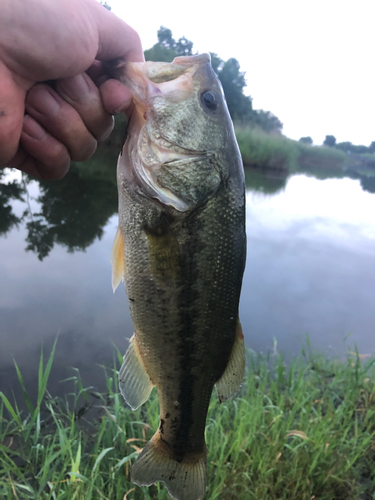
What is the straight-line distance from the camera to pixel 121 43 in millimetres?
1673

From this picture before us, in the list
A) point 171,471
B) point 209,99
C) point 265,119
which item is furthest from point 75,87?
point 265,119

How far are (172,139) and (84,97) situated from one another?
530 mm

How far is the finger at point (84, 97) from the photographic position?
1.64 metres

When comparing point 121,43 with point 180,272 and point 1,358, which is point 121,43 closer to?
point 180,272

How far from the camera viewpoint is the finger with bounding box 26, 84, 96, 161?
165 cm

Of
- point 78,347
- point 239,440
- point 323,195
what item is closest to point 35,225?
point 78,347

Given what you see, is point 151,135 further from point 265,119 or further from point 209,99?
point 265,119

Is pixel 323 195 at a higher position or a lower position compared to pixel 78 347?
higher

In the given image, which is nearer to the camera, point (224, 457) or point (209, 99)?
point (209, 99)

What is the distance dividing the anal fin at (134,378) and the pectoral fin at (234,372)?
372 mm

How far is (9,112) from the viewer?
1.53m

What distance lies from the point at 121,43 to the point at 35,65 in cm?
46

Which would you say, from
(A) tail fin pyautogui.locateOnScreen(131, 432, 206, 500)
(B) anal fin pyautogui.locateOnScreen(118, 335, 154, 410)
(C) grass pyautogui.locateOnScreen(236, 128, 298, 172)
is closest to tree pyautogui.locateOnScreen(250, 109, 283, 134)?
(C) grass pyautogui.locateOnScreen(236, 128, 298, 172)

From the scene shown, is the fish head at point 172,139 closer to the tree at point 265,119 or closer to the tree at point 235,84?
the tree at point 235,84
